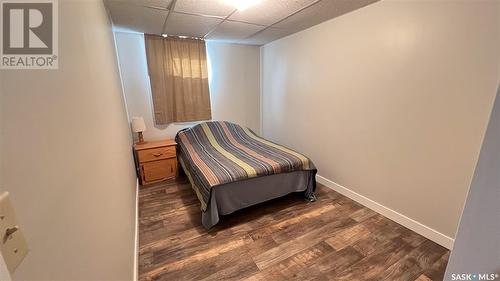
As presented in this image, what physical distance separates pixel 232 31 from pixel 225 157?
184 cm

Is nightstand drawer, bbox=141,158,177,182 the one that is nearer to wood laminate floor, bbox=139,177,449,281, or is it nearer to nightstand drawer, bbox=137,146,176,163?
nightstand drawer, bbox=137,146,176,163

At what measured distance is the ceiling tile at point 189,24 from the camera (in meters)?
2.46

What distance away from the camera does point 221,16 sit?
95.3 inches

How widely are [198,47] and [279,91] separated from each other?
1.53 meters

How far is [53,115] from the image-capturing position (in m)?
0.55

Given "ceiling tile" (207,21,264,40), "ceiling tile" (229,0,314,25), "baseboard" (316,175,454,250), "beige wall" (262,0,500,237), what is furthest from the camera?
"ceiling tile" (207,21,264,40)

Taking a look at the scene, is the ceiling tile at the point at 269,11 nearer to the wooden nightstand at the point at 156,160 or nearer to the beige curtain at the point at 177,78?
the beige curtain at the point at 177,78

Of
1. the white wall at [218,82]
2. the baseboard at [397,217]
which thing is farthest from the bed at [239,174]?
the white wall at [218,82]

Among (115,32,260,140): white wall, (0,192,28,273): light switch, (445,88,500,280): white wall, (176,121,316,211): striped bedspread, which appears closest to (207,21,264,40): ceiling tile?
(115,32,260,140): white wall

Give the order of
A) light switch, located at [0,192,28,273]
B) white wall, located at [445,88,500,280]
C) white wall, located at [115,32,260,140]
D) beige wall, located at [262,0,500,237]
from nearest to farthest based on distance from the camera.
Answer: light switch, located at [0,192,28,273], white wall, located at [445,88,500,280], beige wall, located at [262,0,500,237], white wall, located at [115,32,260,140]

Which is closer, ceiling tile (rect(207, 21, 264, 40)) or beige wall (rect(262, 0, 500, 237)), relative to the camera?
beige wall (rect(262, 0, 500, 237))

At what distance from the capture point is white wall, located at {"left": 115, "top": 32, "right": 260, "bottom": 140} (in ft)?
10.2

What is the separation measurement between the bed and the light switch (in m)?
1.65

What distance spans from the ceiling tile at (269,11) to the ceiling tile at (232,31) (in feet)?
0.58
